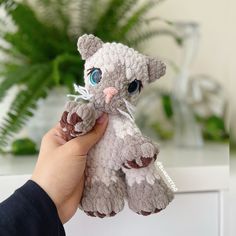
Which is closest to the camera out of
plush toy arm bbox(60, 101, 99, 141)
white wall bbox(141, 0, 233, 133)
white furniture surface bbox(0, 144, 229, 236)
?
plush toy arm bbox(60, 101, 99, 141)

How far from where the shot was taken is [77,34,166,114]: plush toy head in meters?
0.50

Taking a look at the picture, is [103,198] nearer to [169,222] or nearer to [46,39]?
[169,222]

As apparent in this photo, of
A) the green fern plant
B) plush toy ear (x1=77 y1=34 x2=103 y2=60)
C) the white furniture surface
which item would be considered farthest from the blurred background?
plush toy ear (x1=77 y1=34 x2=103 y2=60)

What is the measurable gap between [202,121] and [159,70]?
0.62 metres

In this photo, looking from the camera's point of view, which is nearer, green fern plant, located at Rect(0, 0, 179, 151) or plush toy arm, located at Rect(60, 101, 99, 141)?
plush toy arm, located at Rect(60, 101, 99, 141)

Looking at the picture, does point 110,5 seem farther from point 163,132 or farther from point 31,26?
point 163,132

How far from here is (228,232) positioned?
726mm

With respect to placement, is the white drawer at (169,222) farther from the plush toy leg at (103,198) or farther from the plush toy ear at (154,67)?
the plush toy ear at (154,67)

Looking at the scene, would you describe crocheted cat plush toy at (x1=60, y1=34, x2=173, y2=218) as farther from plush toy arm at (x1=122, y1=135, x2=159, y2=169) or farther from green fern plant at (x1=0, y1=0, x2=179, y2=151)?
green fern plant at (x1=0, y1=0, x2=179, y2=151)

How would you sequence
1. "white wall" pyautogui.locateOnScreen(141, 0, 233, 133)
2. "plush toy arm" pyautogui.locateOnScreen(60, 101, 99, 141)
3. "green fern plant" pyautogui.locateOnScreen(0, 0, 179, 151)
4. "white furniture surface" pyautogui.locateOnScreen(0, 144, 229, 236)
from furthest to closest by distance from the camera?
"white wall" pyautogui.locateOnScreen(141, 0, 233, 133), "green fern plant" pyautogui.locateOnScreen(0, 0, 179, 151), "white furniture surface" pyautogui.locateOnScreen(0, 144, 229, 236), "plush toy arm" pyautogui.locateOnScreen(60, 101, 99, 141)

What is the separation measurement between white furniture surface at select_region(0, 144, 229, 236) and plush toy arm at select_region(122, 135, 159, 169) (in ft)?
0.68

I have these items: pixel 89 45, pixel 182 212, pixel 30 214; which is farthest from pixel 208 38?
pixel 30 214

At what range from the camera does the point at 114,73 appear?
496 mm

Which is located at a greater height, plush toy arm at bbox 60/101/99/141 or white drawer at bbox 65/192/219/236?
plush toy arm at bbox 60/101/99/141
